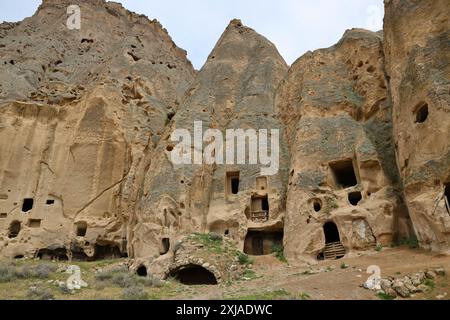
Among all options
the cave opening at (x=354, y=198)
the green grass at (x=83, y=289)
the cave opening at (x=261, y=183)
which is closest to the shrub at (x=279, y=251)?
the cave opening at (x=261, y=183)

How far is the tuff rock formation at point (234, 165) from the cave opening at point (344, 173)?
3.7 inches

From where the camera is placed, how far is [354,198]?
16859 millimetres

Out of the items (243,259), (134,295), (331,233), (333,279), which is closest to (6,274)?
(134,295)

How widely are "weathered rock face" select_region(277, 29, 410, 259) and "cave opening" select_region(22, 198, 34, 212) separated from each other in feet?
49.9

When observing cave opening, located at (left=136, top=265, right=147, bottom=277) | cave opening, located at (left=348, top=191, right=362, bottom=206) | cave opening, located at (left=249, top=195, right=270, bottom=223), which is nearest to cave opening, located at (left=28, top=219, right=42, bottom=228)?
cave opening, located at (left=136, top=265, right=147, bottom=277)

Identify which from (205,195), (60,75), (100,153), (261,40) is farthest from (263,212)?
(60,75)

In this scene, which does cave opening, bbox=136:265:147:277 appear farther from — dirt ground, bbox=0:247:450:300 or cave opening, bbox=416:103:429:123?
cave opening, bbox=416:103:429:123

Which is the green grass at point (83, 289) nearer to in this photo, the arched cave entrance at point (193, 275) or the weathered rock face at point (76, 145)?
the arched cave entrance at point (193, 275)

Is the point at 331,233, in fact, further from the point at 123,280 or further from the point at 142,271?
the point at 123,280

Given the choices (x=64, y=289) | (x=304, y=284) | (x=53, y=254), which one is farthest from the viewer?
(x=53, y=254)

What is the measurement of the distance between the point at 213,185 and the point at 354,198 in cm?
735

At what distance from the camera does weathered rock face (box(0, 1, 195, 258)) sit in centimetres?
2128

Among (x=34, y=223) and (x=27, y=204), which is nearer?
Answer: (x=34, y=223)

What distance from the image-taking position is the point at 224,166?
2106 cm
